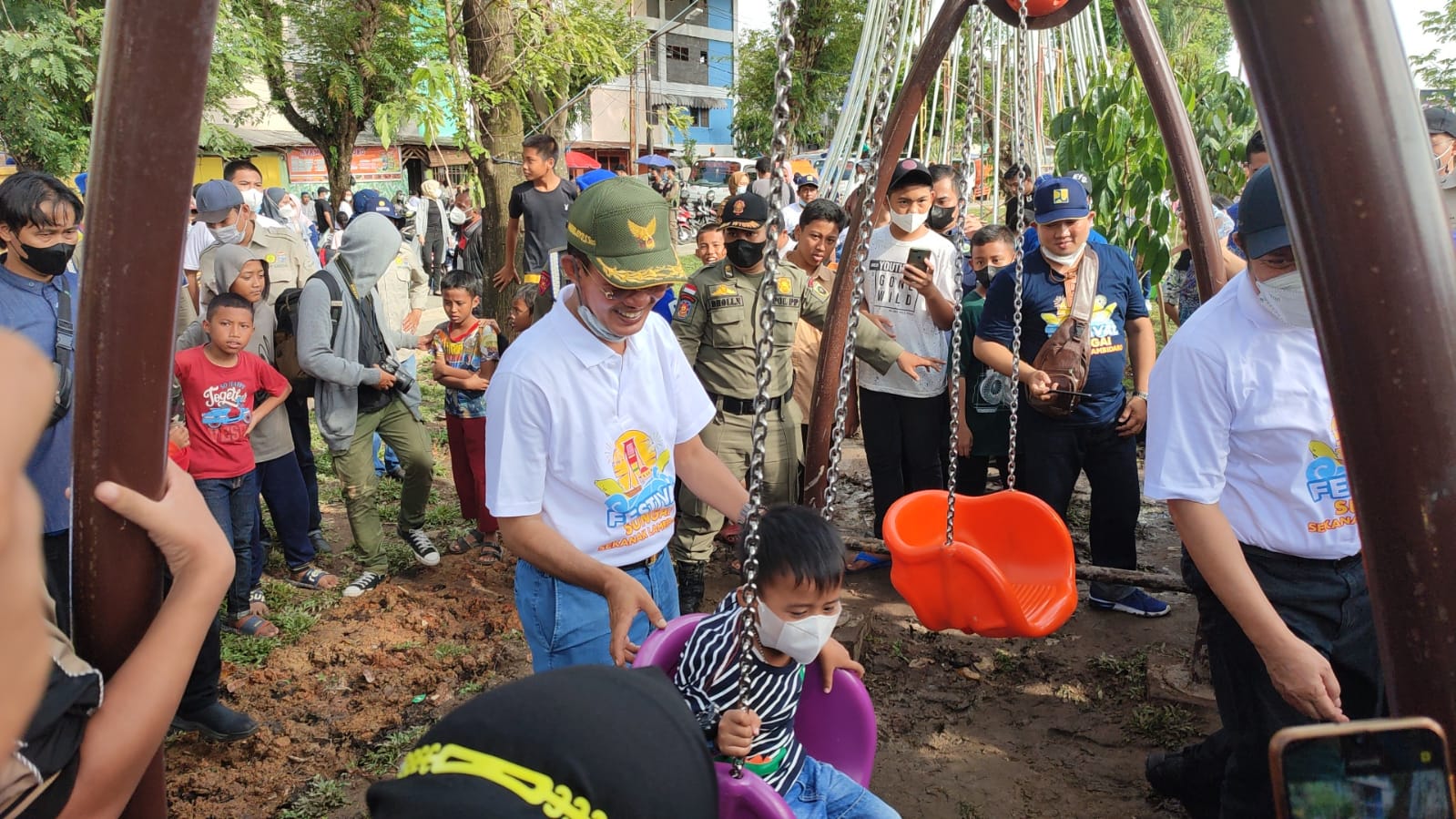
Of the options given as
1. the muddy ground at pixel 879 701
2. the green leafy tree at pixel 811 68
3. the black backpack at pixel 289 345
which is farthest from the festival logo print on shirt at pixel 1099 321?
the green leafy tree at pixel 811 68

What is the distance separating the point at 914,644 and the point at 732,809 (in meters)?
2.69

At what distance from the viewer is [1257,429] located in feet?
7.40

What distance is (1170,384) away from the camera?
233cm

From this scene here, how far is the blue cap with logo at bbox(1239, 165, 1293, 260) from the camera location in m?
2.15

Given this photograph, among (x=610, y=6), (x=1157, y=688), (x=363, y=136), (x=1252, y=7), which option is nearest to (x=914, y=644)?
(x=1157, y=688)

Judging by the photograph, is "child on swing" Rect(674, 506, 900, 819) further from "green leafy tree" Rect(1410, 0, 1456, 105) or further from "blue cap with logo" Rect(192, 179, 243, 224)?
"green leafy tree" Rect(1410, 0, 1456, 105)

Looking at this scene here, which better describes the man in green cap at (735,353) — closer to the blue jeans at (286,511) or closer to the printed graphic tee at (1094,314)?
the printed graphic tee at (1094,314)

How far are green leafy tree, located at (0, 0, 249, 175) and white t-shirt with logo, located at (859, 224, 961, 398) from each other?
8.17 metres

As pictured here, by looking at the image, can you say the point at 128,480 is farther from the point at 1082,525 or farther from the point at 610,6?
the point at 610,6

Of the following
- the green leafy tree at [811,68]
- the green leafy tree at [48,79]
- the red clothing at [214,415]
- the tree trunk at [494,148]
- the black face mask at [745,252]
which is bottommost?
the red clothing at [214,415]

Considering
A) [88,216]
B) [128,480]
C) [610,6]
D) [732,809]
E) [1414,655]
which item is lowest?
[732,809]

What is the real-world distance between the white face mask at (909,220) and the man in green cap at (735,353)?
71cm

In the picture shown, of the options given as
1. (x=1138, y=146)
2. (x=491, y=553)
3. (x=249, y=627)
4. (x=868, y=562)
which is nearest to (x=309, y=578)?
(x=249, y=627)

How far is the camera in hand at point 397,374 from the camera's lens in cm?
503
